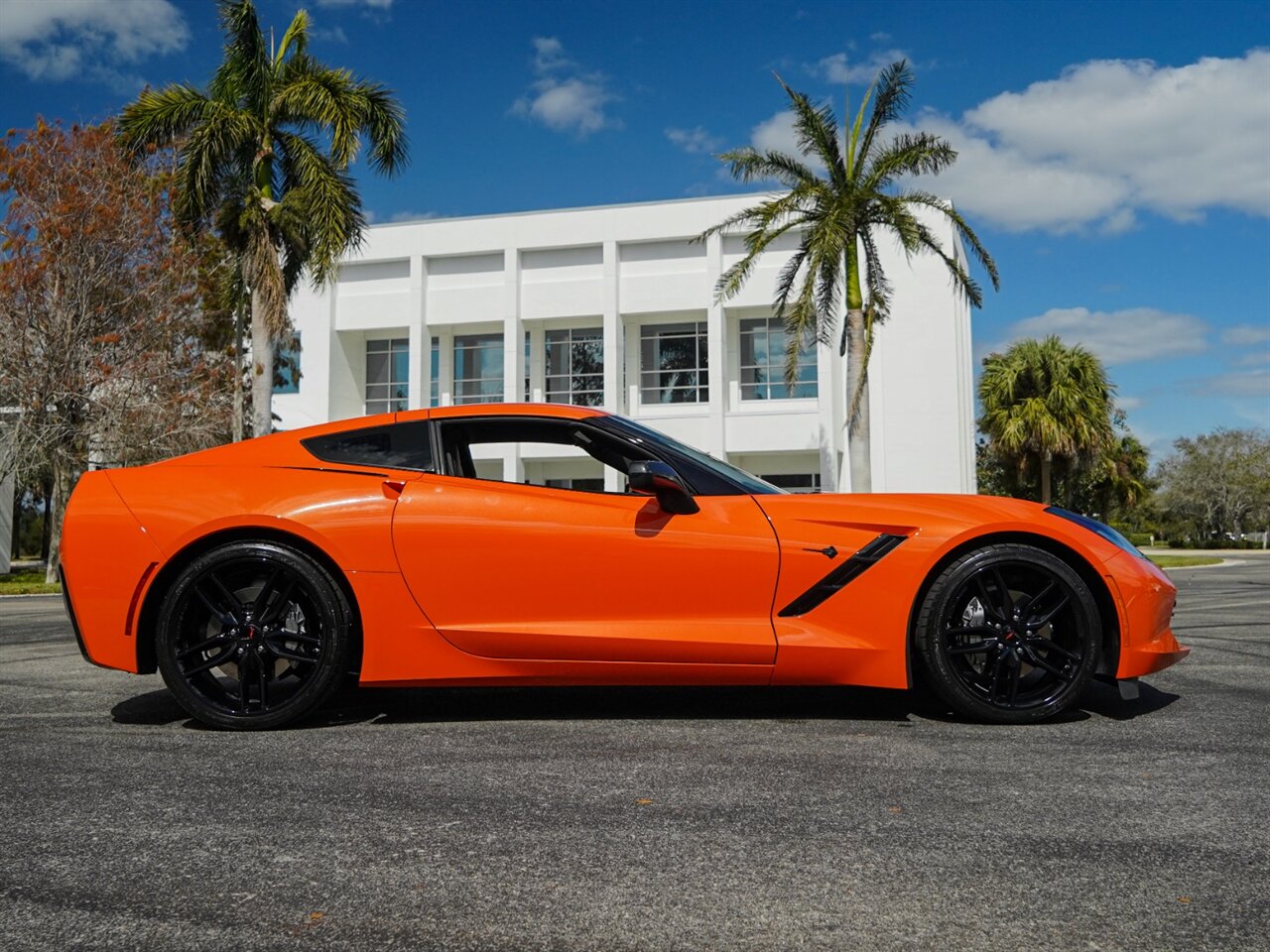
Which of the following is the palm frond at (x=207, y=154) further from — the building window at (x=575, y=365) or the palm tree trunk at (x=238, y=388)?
the building window at (x=575, y=365)

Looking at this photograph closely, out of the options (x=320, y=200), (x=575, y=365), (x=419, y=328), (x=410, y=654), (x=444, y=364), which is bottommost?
(x=410, y=654)

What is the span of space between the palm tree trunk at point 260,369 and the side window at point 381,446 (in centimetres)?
1530

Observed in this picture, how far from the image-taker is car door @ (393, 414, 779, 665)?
386 cm

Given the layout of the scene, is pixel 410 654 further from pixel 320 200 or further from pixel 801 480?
pixel 801 480

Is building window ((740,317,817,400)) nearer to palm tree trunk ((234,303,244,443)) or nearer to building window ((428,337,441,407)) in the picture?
building window ((428,337,441,407))

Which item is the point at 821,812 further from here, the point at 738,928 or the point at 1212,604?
the point at 1212,604

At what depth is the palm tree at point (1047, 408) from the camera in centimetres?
3009

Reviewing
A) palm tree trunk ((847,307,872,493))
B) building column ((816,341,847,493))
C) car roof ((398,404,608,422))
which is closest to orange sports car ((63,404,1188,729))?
car roof ((398,404,608,422))

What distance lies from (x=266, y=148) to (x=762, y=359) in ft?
60.2

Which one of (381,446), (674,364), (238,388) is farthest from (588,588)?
(674,364)

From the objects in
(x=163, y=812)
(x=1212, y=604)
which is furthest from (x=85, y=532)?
(x=1212, y=604)

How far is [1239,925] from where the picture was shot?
1.98m

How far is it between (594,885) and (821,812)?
2.59 feet

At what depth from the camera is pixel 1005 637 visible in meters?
3.88
